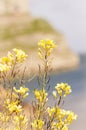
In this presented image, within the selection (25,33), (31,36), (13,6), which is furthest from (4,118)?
(13,6)

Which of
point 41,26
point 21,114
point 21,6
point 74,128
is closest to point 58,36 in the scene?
point 41,26

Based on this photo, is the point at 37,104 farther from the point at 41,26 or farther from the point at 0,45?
the point at 41,26

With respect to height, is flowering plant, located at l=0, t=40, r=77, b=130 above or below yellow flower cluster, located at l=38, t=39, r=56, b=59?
below

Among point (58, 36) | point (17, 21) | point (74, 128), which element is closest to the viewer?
point (74, 128)

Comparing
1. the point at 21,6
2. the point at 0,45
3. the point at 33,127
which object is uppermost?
the point at 21,6

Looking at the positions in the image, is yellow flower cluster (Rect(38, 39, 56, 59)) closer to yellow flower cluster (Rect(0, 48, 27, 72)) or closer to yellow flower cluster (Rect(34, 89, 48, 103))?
yellow flower cluster (Rect(0, 48, 27, 72))

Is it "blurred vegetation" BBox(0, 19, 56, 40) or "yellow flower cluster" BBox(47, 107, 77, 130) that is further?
"blurred vegetation" BBox(0, 19, 56, 40)

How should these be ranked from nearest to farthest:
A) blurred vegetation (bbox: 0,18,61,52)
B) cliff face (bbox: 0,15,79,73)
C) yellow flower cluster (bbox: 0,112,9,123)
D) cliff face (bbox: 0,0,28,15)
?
yellow flower cluster (bbox: 0,112,9,123) → blurred vegetation (bbox: 0,18,61,52) → cliff face (bbox: 0,15,79,73) → cliff face (bbox: 0,0,28,15)

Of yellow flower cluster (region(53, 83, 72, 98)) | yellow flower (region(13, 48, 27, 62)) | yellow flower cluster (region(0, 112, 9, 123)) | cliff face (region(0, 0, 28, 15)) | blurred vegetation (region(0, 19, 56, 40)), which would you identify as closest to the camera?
yellow flower cluster (region(53, 83, 72, 98))

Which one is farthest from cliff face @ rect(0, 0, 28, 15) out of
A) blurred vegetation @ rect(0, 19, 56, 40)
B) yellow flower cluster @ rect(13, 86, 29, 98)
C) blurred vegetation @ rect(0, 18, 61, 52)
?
yellow flower cluster @ rect(13, 86, 29, 98)
